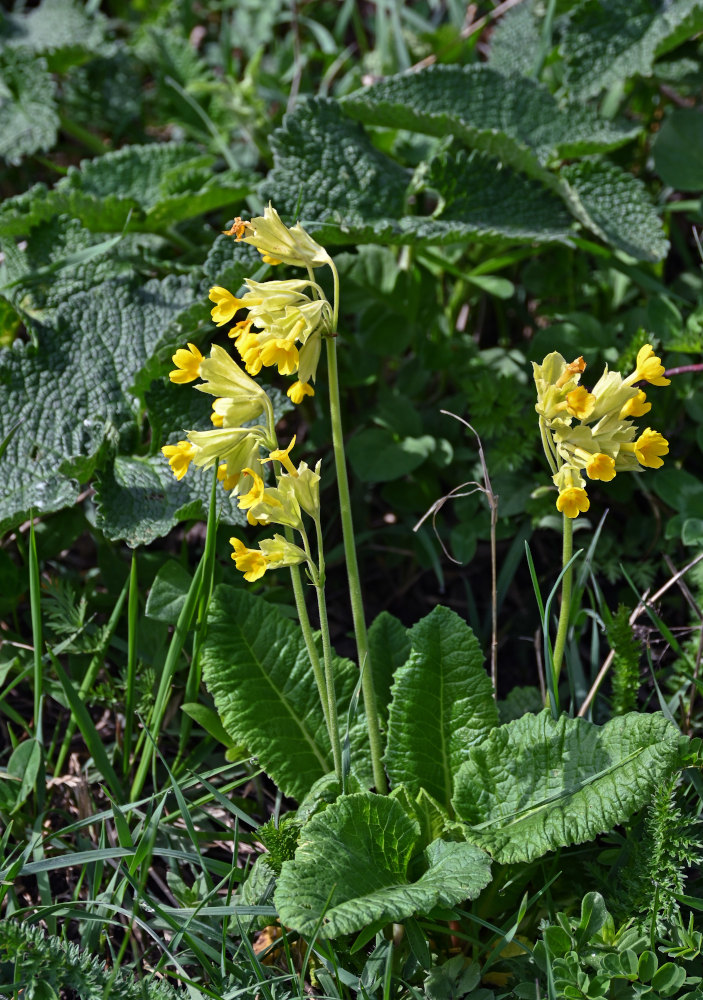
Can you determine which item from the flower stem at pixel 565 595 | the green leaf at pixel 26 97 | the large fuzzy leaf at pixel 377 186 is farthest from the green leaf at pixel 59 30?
the flower stem at pixel 565 595

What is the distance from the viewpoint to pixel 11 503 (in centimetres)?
242

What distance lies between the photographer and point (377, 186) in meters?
2.82

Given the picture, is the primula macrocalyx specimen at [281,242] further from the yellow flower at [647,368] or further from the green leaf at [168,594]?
the green leaf at [168,594]

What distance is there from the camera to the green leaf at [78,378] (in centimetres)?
257

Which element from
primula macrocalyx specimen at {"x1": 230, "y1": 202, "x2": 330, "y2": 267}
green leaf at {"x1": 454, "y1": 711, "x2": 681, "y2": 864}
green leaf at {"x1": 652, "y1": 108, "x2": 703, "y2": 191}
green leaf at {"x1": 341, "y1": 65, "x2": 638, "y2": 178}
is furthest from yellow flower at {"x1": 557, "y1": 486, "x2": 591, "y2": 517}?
green leaf at {"x1": 652, "y1": 108, "x2": 703, "y2": 191}

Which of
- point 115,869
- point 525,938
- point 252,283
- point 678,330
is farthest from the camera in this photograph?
point 678,330

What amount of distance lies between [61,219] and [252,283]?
1495 millimetres

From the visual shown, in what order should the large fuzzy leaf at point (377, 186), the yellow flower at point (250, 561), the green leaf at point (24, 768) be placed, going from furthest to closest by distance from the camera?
the large fuzzy leaf at point (377, 186)
the green leaf at point (24, 768)
the yellow flower at point (250, 561)

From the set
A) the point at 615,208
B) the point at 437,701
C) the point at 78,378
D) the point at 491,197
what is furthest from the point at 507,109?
the point at 437,701

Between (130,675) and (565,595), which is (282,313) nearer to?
(565,595)

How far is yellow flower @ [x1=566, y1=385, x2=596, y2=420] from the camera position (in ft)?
5.41

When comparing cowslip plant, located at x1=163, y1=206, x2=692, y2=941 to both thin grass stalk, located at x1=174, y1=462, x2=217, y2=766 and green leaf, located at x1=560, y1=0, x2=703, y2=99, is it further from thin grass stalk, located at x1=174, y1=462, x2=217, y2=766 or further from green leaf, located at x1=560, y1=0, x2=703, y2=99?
green leaf, located at x1=560, y1=0, x2=703, y2=99

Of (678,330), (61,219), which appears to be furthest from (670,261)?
(61,219)

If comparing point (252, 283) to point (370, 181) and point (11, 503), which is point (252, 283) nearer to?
point (11, 503)
